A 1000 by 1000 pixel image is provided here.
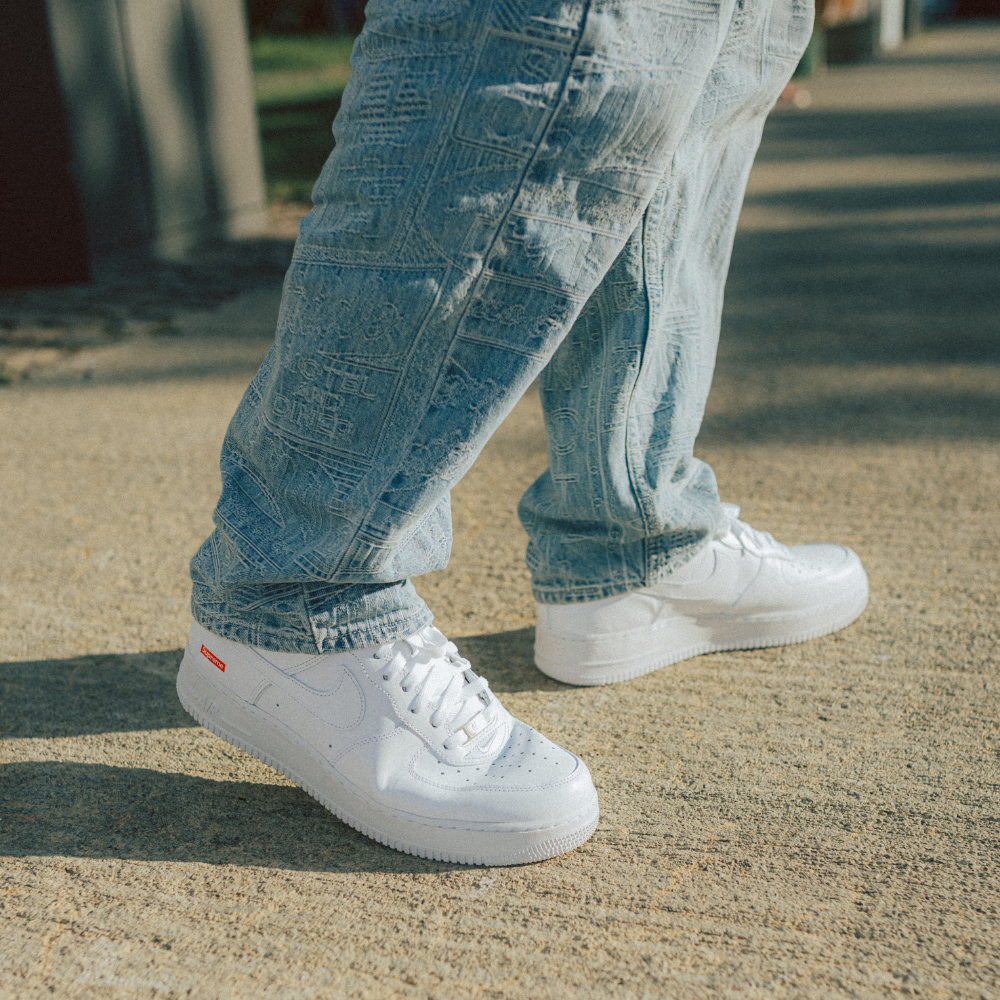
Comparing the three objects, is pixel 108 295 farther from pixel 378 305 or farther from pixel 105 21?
pixel 378 305

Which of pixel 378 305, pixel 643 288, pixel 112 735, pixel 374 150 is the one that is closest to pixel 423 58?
pixel 374 150

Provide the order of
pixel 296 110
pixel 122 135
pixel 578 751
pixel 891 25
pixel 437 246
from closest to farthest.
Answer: pixel 437 246
pixel 578 751
pixel 122 135
pixel 296 110
pixel 891 25

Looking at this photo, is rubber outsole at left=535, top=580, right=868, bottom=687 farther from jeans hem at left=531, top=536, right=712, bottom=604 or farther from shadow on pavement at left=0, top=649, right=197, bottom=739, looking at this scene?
shadow on pavement at left=0, top=649, right=197, bottom=739

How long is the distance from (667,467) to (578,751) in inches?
14.8

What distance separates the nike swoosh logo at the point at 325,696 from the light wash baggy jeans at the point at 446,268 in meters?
0.04

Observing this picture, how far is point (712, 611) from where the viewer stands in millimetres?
1501

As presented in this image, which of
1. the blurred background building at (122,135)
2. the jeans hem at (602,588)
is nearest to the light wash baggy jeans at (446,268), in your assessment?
the jeans hem at (602,588)

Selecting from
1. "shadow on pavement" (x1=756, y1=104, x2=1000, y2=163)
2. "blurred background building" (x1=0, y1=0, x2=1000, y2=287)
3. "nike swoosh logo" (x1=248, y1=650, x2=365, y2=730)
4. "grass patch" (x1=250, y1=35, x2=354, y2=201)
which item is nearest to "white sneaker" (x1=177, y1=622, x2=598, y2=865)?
"nike swoosh logo" (x1=248, y1=650, x2=365, y2=730)

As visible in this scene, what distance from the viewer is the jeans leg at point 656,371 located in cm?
118

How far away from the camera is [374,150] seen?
948mm

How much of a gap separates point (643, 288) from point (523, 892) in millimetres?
664

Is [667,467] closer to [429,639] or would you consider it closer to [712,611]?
[712,611]

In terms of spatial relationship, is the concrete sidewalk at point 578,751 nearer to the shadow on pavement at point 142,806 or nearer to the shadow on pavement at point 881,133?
the shadow on pavement at point 142,806

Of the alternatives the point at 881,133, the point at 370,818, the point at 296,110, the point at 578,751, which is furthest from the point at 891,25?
the point at 370,818
